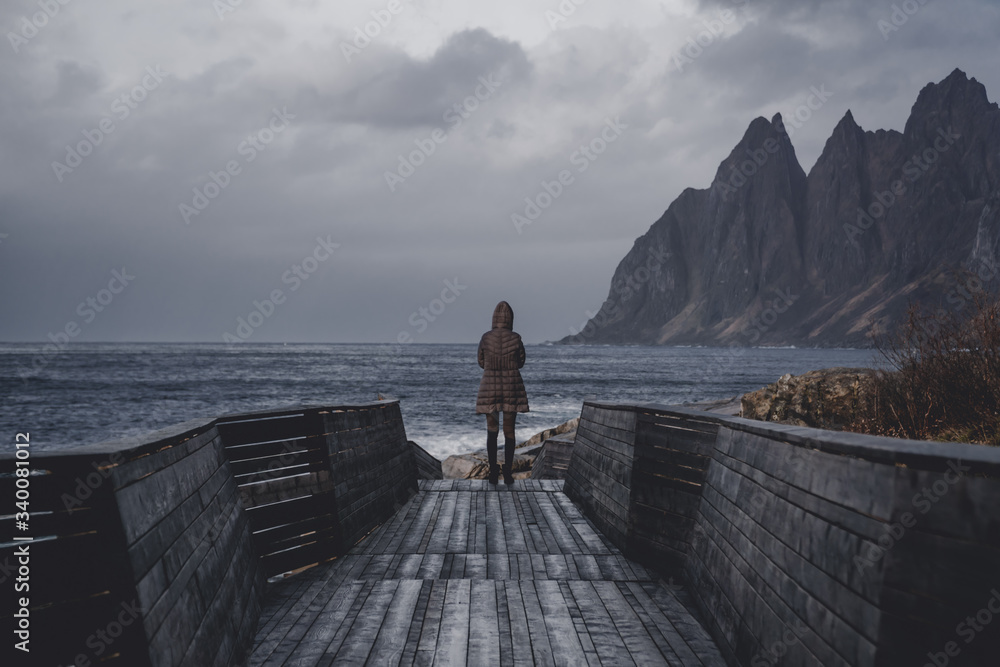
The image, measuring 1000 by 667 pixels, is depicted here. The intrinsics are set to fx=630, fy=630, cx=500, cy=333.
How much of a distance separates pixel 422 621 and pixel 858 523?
2.62 m

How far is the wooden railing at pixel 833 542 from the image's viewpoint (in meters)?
1.77

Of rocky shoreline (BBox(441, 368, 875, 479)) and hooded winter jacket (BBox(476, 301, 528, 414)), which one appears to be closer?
hooded winter jacket (BBox(476, 301, 528, 414))

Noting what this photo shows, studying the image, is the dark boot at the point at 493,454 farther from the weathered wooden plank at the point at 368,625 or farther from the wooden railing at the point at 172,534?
the weathered wooden plank at the point at 368,625

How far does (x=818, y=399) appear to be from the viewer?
35.2 feet

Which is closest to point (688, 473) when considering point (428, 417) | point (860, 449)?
point (860, 449)

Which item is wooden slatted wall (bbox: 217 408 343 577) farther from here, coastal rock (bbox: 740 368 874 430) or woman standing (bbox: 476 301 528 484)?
coastal rock (bbox: 740 368 874 430)

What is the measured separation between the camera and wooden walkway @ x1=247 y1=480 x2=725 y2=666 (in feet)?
11.2

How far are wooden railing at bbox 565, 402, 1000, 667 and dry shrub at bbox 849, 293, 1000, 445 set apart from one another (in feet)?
14.3

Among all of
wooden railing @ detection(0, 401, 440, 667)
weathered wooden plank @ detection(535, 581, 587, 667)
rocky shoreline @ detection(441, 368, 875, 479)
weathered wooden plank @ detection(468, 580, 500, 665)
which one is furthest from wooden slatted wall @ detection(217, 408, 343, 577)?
rocky shoreline @ detection(441, 368, 875, 479)

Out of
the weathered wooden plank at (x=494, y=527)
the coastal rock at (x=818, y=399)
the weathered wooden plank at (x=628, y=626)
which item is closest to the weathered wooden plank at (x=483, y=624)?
the weathered wooden plank at (x=628, y=626)

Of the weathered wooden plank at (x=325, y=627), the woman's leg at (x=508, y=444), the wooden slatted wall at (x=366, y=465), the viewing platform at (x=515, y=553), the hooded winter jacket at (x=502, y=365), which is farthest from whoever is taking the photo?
the woman's leg at (x=508, y=444)

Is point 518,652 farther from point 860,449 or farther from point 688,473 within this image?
point 860,449

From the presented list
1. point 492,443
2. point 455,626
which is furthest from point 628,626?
point 492,443

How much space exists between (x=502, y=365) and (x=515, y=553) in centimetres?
330
